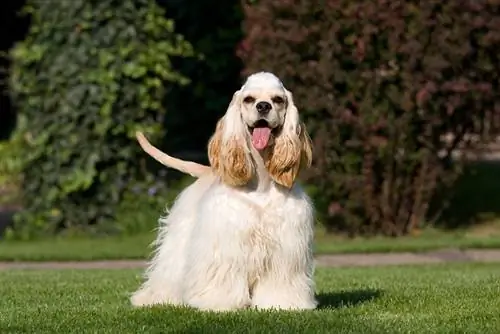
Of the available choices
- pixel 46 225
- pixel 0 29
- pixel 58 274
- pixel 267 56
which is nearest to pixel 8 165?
pixel 46 225

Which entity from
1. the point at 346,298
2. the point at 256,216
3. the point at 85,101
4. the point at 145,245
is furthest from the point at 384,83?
the point at 256,216

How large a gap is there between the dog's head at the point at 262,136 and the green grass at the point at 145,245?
23.4 ft

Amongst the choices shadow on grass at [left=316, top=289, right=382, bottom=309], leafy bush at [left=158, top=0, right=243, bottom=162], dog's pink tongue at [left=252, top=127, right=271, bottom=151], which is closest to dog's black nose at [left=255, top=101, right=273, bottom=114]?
dog's pink tongue at [left=252, top=127, right=271, bottom=151]

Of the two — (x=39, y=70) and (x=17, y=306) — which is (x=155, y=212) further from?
(x=17, y=306)

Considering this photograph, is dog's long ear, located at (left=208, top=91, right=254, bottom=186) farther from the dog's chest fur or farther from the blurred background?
the blurred background

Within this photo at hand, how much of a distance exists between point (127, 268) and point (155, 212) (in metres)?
3.62

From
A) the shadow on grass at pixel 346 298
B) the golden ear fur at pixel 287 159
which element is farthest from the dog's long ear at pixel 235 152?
the shadow on grass at pixel 346 298

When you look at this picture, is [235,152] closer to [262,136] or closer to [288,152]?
[262,136]

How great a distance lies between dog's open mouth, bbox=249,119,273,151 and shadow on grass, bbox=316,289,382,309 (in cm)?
128

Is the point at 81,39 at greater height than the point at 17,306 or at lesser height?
greater

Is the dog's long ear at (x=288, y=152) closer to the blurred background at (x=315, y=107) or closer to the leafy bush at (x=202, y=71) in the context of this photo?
the blurred background at (x=315, y=107)

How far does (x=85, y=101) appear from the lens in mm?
17047

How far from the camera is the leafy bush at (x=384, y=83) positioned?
15562 mm

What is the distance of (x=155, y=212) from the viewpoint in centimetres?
1752
